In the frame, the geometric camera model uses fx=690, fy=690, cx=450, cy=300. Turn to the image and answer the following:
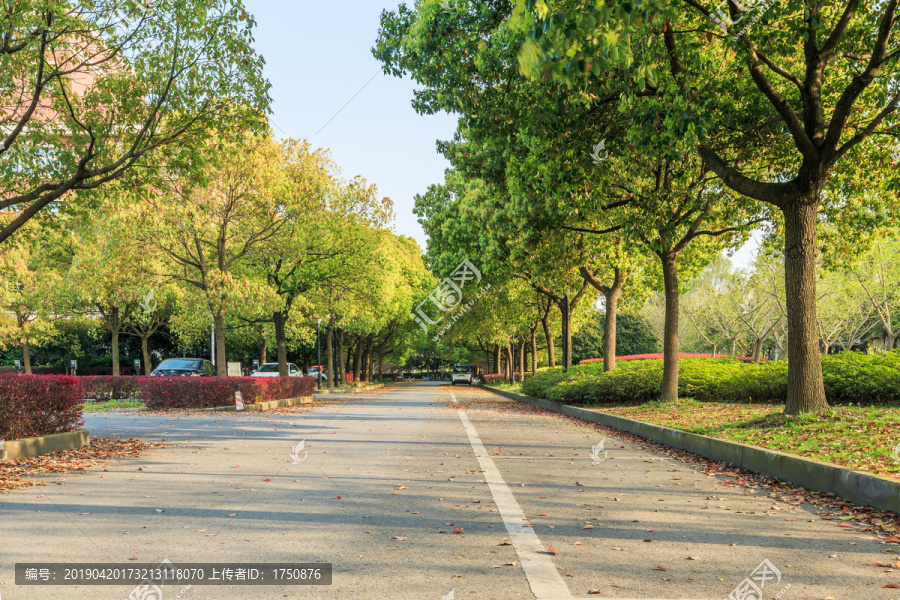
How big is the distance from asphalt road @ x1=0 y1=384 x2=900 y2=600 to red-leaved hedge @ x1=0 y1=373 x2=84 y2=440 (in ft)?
5.60

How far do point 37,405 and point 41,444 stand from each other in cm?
65

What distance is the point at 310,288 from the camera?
102 feet

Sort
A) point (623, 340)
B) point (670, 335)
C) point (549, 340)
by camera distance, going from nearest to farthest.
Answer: point (670, 335) → point (549, 340) → point (623, 340)

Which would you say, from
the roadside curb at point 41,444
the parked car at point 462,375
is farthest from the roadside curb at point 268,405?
the parked car at point 462,375

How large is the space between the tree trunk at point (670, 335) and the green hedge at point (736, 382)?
1.74 meters

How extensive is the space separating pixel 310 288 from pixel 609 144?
19.9 m

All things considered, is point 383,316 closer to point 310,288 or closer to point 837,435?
point 310,288

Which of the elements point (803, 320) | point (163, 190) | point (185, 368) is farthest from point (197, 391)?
point (803, 320)

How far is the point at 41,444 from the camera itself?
1033cm

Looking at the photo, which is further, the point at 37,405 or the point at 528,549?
the point at 37,405

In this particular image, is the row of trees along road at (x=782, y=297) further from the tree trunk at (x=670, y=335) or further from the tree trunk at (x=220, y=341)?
the tree trunk at (x=220, y=341)

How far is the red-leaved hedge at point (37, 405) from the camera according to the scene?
32.7 ft

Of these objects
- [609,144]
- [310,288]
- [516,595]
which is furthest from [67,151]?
[310,288]

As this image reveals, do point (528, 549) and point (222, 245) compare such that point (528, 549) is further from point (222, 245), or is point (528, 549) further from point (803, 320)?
point (222, 245)
